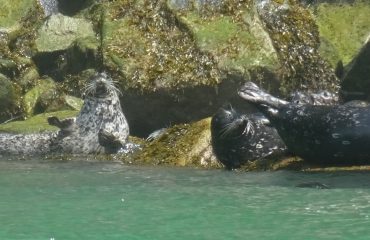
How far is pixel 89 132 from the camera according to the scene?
10648mm

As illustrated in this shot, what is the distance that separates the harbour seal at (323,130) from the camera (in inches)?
290

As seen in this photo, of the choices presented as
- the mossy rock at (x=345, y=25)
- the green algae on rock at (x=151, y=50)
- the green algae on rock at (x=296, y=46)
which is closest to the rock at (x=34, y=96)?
the green algae on rock at (x=151, y=50)

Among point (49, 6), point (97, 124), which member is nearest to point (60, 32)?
point (49, 6)

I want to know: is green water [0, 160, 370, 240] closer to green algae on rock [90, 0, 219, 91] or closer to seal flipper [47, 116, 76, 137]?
seal flipper [47, 116, 76, 137]

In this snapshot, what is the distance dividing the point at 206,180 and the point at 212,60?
150 inches

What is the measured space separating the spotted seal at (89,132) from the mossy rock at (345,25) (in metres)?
3.13

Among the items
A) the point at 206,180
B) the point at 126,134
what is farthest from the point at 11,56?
the point at 206,180

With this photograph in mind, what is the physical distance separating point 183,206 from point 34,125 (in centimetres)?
601

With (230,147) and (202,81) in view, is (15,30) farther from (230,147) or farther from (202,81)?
(230,147)

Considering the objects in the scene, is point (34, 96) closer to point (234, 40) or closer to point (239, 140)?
point (234, 40)

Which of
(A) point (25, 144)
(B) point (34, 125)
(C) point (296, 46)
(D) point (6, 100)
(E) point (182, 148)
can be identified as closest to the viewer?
(E) point (182, 148)

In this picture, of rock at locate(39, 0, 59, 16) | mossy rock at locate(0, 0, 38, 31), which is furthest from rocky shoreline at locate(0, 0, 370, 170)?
rock at locate(39, 0, 59, 16)

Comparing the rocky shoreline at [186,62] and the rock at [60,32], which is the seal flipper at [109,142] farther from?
the rock at [60,32]

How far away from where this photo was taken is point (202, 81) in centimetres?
1063
